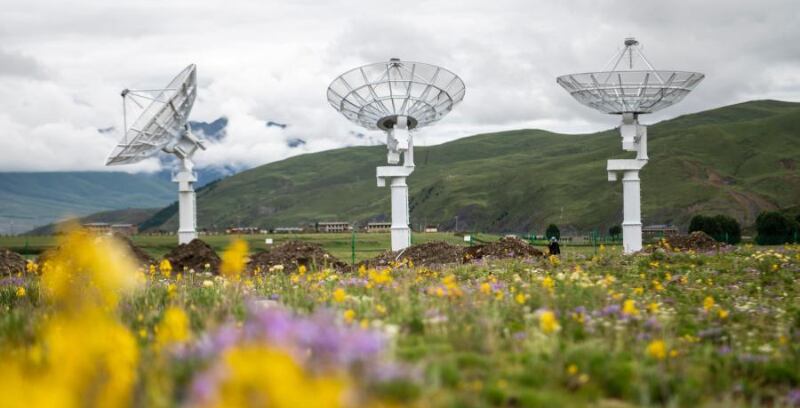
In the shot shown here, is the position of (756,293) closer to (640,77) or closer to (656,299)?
(656,299)

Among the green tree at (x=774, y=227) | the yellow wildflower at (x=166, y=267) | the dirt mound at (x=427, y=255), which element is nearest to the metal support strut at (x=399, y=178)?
the dirt mound at (x=427, y=255)

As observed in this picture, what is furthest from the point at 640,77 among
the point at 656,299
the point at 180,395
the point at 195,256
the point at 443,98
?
the point at 180,395

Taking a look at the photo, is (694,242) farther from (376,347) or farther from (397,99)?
(376,347)

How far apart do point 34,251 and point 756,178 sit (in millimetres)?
143061

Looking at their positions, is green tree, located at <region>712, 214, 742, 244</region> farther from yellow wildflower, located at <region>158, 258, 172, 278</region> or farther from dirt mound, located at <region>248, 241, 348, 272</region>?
yellow wildflower, located at <region>158, 258, 172, 278</region>

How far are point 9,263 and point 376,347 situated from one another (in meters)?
29.8

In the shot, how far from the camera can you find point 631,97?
140ft

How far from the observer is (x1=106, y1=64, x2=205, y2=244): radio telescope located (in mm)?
49188

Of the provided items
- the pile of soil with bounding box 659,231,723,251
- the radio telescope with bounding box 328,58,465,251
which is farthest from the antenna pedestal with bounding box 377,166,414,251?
the pile of soil with bounding box 659,231,723,251

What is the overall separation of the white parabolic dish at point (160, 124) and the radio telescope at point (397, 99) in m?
12.7

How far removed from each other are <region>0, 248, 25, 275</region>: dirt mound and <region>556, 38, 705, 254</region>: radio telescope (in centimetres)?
2873

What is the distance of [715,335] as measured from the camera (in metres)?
11.3

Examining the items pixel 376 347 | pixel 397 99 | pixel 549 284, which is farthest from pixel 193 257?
pixel 376 347

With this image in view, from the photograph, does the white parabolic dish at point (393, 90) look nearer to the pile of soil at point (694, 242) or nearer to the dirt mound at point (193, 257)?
the dirt mound at point (193, 257)
